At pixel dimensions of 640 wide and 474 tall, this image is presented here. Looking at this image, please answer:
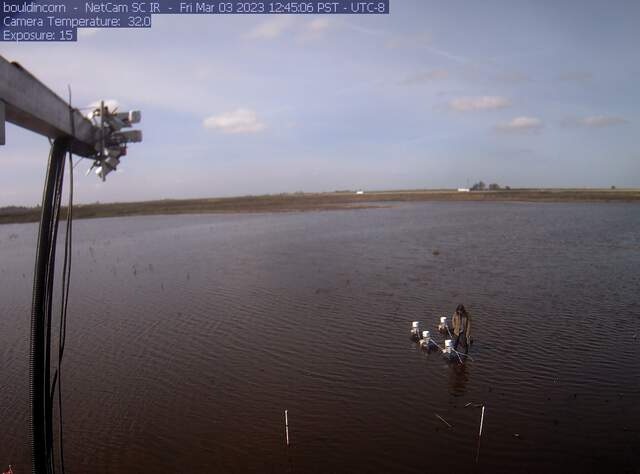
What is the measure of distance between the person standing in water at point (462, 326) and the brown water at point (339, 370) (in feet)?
2.14

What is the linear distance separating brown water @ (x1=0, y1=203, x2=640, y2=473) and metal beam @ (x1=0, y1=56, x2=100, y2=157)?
21.0ft

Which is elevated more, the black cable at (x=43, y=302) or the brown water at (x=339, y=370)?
the black cable at (x=43, y=302)

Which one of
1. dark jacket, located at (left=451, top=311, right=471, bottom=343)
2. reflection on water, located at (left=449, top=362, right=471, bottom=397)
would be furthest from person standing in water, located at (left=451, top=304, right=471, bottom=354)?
reflection on water, located at (left=449, top=362, right=471, bottom=397)

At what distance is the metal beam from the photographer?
3317mm

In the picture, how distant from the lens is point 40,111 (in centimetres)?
371

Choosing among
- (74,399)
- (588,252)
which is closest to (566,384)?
(74,399)

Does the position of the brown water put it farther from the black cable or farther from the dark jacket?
the black cable

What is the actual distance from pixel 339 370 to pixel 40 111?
392 inches

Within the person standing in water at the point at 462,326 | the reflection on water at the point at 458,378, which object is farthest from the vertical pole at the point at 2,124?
the person standing in water at the point at 462,326

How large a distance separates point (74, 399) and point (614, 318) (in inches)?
634

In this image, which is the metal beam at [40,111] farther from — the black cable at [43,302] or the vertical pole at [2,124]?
the black cable at [43,302]

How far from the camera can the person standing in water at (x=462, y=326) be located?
42.0 ft

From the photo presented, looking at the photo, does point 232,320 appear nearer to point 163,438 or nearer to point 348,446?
point 163,438

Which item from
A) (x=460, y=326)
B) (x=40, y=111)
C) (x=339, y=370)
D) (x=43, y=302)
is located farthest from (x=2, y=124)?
(x=460, y=326)
